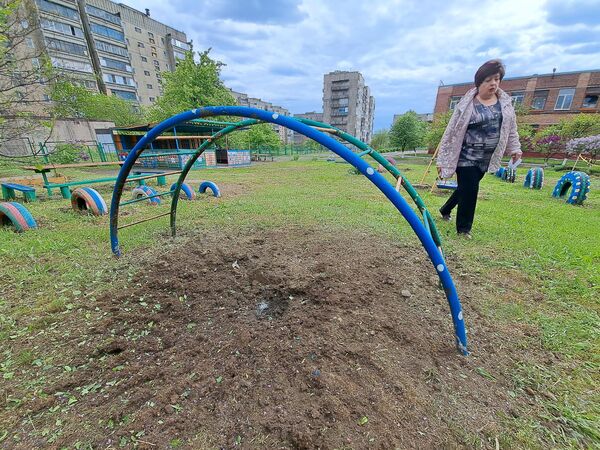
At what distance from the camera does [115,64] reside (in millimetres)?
36969

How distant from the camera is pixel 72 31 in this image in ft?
104

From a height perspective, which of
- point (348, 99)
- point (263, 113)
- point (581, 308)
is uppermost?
point (348, 99)

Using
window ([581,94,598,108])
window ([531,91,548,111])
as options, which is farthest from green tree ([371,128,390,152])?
window ([581,94,598,108])

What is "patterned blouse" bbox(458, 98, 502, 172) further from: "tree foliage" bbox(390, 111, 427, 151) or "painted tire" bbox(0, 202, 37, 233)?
"tree foliage" bbox(390, 111, 427, 151)

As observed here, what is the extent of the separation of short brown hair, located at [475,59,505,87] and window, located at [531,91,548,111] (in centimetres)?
3079

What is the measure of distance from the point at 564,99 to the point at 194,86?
31146mm

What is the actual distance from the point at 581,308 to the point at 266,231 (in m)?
3.22

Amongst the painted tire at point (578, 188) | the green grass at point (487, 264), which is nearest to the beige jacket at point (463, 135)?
the green grass at point (487, 264)

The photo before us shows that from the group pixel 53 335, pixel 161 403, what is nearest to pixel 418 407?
pixel 161 403

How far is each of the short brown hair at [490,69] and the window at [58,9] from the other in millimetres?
42427

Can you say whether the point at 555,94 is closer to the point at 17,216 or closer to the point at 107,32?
the point at 17,216

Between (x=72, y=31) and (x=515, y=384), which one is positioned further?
(x=72, y=31)

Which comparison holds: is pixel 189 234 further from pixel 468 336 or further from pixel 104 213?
pixel 468 336

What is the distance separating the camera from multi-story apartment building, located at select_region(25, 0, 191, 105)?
29.8 m
